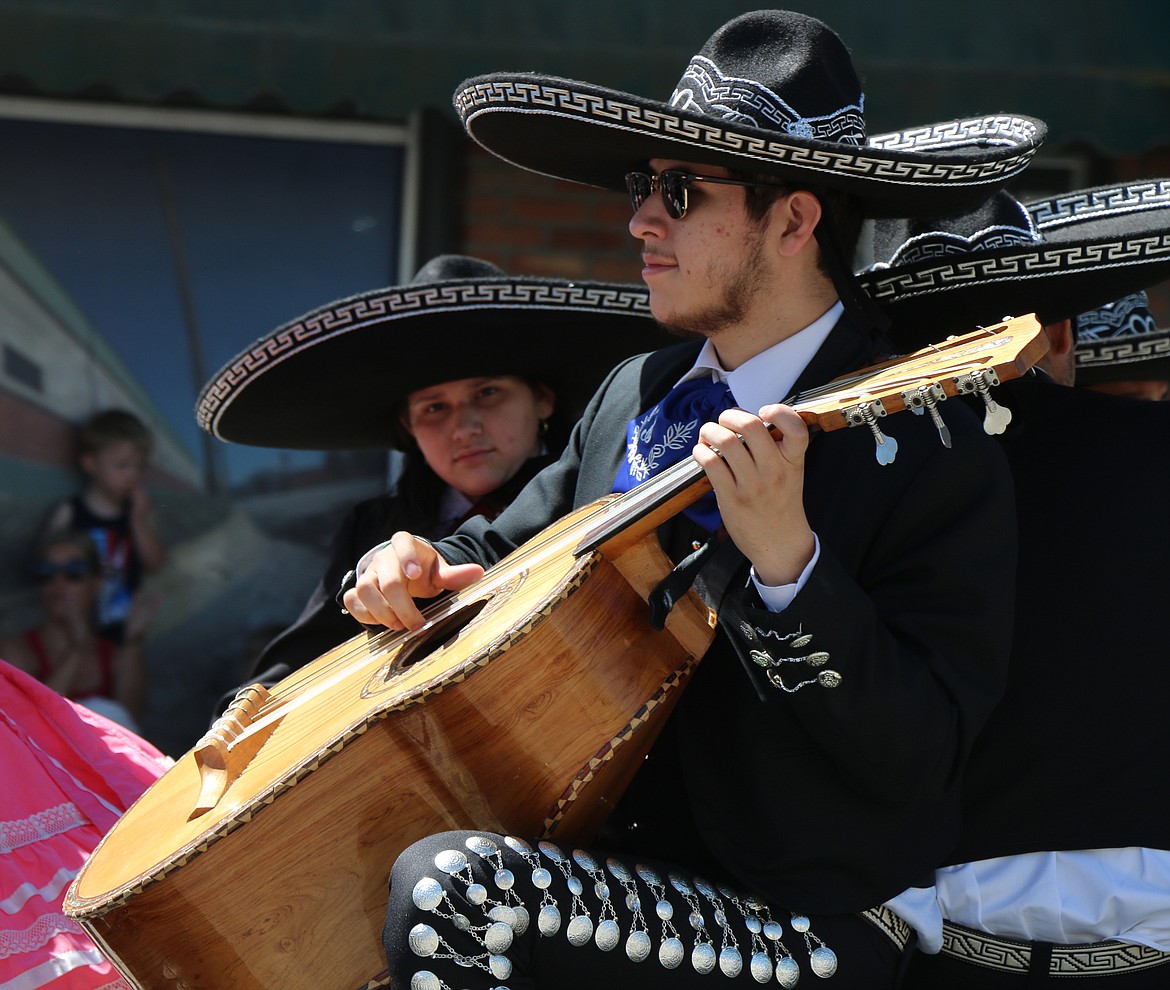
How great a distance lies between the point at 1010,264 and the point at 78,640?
4057 millimetres

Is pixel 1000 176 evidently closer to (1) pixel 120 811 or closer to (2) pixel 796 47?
(2) pixel 796 47

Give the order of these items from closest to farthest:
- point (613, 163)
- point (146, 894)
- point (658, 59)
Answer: point (146, 894), point (613, 163), point (658, 59)

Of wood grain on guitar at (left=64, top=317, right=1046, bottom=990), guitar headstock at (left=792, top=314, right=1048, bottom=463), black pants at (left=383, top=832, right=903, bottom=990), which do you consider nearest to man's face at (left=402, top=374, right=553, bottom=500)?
wood grain on guitar at (left=64, top=317, right=1046, bottom=990)

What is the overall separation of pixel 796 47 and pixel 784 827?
119 cm

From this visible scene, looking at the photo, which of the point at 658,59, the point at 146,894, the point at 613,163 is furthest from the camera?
the point at 658,59

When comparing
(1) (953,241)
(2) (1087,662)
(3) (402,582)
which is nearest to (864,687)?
(2) (1087,662)

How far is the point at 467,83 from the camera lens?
238 cm

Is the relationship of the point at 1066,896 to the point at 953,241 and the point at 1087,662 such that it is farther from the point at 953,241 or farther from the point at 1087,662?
the point at 953,241

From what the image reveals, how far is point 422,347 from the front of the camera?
3428mm

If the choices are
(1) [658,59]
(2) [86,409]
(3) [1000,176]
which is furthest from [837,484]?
(2) [86,409]

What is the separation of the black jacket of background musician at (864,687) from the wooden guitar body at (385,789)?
0.48 feet

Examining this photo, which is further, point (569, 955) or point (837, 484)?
point (837, 484)

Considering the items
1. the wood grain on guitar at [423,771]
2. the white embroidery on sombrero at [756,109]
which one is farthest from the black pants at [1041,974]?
the white embroidery on sombrero at [756,109]

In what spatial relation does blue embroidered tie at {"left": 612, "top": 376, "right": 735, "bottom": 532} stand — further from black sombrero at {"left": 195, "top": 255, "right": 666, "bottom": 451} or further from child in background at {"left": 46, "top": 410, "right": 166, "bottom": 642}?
child in background at {"left": 46, "top": 410, "right": 166, "bottom": 642}
